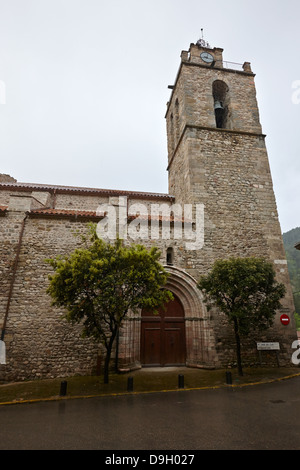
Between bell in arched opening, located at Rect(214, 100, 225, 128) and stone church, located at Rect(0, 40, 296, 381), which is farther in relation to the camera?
bell in arched opening, located at Rect(214, 100, 225, 128)

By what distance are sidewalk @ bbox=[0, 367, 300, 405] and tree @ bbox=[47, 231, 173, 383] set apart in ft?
2.58

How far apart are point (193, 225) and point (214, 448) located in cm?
881

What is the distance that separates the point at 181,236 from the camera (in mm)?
11242

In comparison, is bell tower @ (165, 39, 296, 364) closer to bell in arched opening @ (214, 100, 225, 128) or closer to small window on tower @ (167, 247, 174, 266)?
bell in arched opening @ (214, 100, 225, 128)

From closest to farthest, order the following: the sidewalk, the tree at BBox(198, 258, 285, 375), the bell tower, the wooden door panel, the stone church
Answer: the sidewalk → the tree at BBox(198, 258, 285, 375) → the stone church → the wooden door panel → the bell tower

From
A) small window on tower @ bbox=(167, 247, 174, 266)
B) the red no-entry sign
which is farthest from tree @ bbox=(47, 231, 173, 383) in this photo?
the red no-entry sign

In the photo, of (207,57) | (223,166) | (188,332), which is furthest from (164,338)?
(207,57)

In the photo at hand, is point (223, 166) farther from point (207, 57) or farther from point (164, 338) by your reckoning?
point (164, 338)

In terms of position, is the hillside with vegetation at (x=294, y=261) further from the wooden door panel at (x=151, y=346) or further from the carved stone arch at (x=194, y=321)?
the wooden door panel at (x=151, y=346)

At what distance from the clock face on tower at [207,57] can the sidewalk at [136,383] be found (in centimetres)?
1796

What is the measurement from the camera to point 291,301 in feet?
36.4

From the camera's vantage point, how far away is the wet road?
386cm

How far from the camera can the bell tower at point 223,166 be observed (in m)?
11.6
